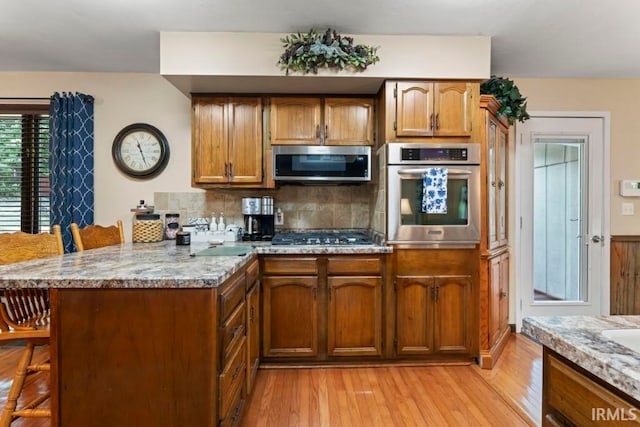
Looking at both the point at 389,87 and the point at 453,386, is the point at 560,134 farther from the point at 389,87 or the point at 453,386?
the point at 453,386

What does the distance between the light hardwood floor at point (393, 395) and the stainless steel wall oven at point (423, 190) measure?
0.95 metres

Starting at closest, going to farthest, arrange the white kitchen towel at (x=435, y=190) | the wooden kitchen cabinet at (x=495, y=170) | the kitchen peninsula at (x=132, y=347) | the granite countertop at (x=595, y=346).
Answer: the granite countertop at (x=595, y=346) → the kitchen peninsula at (x=132, y=347) → the white kitchen towel at (x=435, y=190) → the wooden kitchen cabinet at (x=495, y=170)

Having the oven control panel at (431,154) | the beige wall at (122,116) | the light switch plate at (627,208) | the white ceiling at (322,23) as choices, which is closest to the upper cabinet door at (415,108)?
the oven control panel at (431,154)

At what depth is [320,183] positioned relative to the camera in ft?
10.5

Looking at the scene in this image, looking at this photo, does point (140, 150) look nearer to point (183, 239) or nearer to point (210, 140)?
point (210, 140)

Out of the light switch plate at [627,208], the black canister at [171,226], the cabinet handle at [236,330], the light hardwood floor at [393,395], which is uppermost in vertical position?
the light switch plate at [627,208]

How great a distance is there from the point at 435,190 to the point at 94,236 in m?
2.52

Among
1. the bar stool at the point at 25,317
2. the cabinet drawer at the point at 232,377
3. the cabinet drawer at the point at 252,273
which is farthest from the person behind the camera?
the cabinet drawer at the point at 252,273

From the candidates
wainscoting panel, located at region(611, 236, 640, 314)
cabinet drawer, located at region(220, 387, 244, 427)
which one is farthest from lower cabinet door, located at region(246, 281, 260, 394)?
wainscoting panel, located at region(611, 236, 640, 314)

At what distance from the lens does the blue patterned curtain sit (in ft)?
10.2

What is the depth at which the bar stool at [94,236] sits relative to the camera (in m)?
2.37

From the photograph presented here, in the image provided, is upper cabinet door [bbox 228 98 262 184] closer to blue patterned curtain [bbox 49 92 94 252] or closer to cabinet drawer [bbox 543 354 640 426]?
blue patterned curtain [bbox 49 92 94 252]

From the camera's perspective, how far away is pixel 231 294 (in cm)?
162

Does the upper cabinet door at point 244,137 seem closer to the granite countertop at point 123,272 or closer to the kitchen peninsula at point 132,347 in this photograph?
the granite countertop at point 123,272
